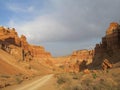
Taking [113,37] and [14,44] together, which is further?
[14,44]

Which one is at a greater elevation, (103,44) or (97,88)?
(103,44)

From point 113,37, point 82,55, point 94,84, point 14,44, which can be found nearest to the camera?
point 94,84

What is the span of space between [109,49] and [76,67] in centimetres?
2284

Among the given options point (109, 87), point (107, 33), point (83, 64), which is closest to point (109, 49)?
point (107, 33)

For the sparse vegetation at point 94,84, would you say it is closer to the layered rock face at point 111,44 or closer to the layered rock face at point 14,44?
the layered rock face at point 111,44

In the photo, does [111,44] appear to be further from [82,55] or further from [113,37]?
[82,55]

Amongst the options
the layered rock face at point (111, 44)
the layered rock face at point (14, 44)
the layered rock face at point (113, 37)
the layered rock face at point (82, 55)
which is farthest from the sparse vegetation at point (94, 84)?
the layered rock face at point (82, 55)

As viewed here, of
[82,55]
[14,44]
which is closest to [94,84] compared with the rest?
[14,44]

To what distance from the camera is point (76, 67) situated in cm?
9794

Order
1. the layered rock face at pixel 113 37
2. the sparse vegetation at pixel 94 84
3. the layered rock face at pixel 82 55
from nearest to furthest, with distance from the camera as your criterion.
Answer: the sparse vegetation at pixel 94 84 → the layered rock face at pixel 113 37 → the layered rock face at pixel 82 55

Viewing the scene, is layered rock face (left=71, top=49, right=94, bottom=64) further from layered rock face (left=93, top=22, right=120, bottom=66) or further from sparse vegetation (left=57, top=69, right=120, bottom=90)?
sparse vegetation (left=57, top=69, right=120, bottom=90)

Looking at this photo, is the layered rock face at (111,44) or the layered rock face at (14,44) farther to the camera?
the layered rock face at (14,44)

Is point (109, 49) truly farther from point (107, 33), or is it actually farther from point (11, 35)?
point (11, 35)

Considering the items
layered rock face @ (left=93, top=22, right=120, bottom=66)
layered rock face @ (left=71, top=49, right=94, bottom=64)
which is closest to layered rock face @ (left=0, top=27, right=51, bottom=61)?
layered rock face @ (left=93, top=22, right=120, bottom=66)
